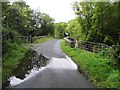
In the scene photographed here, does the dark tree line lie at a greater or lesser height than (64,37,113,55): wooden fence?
greater

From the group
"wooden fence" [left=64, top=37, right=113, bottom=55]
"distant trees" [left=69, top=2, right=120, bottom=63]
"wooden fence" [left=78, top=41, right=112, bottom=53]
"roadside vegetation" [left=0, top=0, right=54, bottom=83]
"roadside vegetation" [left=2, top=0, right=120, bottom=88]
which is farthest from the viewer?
"distant trees" [left=69, top=2, right=120, bottom=63]

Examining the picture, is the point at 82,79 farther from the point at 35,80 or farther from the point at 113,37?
the point at 113,37

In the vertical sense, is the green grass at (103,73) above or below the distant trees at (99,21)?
below

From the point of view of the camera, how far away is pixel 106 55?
19391mm

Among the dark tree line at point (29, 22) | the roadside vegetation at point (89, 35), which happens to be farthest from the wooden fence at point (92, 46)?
the dark tree line at point (29, 22)

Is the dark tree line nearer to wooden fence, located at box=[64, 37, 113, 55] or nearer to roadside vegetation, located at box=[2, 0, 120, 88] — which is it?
roadside vegetation, located at box=[2, 0, 120, 88]

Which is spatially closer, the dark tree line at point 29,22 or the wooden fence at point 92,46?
the wooden fence at point 92,46

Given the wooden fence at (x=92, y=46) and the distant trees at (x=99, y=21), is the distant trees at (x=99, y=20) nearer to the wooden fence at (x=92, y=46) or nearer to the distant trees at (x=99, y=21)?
the distant trees at (x=99, y=21)

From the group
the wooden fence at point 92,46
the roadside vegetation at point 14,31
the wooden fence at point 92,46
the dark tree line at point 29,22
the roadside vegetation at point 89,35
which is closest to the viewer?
the roadside vegetation at point 89,35

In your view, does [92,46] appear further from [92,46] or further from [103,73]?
[103,73]

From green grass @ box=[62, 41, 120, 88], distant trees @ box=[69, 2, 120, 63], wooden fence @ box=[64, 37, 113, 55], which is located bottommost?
green grass @ box=[62, 41, 120, 88]

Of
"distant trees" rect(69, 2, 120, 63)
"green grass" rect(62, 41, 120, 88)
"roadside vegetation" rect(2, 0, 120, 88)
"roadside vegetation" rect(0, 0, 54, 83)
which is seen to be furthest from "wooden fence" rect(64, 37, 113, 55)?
"roadside vegetation" rect(0, 0, 54, 83)

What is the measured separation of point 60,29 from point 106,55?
73845 millimetres

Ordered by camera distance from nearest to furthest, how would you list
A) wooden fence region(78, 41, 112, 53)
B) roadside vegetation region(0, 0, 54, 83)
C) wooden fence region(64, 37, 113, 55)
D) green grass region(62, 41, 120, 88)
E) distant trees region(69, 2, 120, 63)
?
green grass region(62, 41, 120, 88)
roadside vegetation region(0, 0, 54, 83)
wooden fence region(64, 37, 113, 55)
wooden fence region(78, 41, 112, 53)
distant trees region(69, 2, 120, 63)
